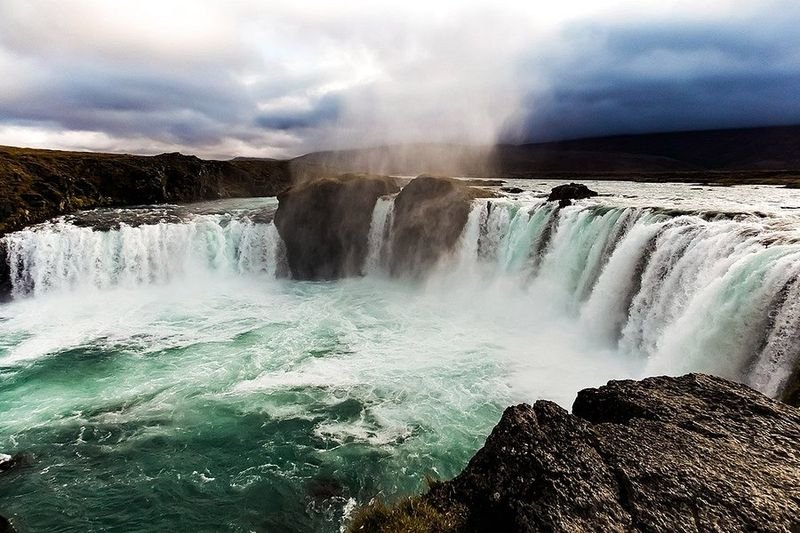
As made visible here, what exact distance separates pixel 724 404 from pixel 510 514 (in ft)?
14.3

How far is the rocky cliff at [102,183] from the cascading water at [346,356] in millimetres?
16722

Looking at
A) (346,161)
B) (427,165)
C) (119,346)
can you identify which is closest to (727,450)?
(119,346)

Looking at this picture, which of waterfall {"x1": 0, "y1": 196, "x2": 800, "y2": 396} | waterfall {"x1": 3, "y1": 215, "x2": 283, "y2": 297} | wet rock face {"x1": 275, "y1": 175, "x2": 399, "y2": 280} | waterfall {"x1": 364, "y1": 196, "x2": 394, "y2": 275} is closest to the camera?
waterfall {"x1": 0, "y1": 196, "x2": 800, "y2": 396}

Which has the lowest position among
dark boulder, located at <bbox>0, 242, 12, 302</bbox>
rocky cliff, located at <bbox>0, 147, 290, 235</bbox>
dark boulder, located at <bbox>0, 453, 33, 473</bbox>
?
dark boulder, located at <bbox>0, 453, 33, 473</bbox>

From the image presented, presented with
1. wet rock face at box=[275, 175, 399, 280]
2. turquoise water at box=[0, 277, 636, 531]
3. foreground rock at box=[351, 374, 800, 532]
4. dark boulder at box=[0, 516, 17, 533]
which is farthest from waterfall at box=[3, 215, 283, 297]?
foreground rock at box=[351, 374, 800, 532]

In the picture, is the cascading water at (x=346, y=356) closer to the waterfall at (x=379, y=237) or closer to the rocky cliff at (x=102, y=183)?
the waterfall at (x=379, y=237)

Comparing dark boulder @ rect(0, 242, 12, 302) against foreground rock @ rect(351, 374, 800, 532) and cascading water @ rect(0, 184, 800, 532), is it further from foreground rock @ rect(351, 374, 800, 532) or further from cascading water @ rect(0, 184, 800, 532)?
foreground rock @ rect(351, 374, 800, 532)

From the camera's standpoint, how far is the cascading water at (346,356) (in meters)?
12.0

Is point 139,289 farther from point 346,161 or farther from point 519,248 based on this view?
point 346,161

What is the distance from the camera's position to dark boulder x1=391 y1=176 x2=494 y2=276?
32.0m

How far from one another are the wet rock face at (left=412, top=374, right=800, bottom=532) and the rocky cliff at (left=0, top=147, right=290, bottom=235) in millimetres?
49750

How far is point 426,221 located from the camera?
3309 cm

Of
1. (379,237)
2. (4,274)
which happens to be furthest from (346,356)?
(4,274)

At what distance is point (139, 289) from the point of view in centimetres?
3397
